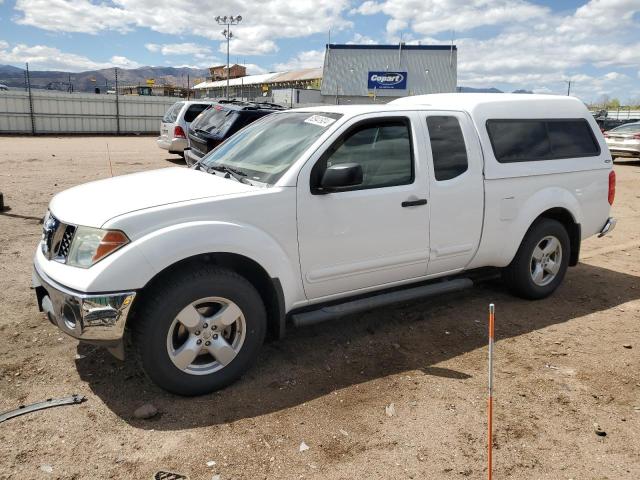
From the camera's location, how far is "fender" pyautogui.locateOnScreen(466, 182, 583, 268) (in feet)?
15.6

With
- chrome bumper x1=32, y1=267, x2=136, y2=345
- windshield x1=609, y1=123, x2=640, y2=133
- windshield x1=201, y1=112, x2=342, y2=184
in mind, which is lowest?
chrome bumper x1=32, y1=267, x2=136, y2=345

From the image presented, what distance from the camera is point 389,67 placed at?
56.3 meters

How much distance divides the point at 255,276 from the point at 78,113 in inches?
1112

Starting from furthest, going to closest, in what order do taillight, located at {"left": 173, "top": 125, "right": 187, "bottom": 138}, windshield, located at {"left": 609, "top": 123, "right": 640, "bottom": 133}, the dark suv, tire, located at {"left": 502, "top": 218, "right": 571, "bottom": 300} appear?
windshield, located at {"left": 609, "top": 123, "right": 640, "bottom": 133}
taillight, located at {"left": 173, "top": 125, "right": 187, "bottom": 138}
the dark suv
tire, located at {"left": 502, "top": 218, "right": 571, "bottom": 300}

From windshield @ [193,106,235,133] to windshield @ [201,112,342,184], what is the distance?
640 centimetres

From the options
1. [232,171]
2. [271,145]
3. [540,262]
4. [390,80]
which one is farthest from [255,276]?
[390,80]

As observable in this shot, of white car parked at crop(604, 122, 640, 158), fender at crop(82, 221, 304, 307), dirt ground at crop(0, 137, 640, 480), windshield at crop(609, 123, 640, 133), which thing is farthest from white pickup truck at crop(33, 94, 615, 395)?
windshield at crop(609, 123, 640, 133)

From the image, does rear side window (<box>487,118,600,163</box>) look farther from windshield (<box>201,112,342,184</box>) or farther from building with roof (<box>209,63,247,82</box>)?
building with roof (<box>209,63,247,82</box>)

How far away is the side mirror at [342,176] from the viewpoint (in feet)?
11.9

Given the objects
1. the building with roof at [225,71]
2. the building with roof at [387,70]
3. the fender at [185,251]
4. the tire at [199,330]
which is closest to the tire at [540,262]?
the fender at [185,251]

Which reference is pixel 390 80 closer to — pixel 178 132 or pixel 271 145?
pixel 178 132

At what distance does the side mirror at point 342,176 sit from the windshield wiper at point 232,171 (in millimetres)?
593

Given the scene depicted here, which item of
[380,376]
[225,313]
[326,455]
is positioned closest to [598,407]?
[380,376]

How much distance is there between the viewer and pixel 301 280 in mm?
3799
